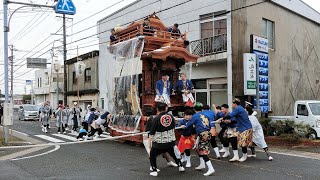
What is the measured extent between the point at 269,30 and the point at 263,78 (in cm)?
462

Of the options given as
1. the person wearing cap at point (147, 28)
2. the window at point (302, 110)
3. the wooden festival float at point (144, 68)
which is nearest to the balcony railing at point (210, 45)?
the window at point (302, 110)

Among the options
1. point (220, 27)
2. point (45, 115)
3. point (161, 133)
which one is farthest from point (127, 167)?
point (45, 115)

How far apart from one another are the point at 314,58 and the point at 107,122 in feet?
56.2

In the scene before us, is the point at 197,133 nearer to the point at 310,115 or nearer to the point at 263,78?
the point at 310,115

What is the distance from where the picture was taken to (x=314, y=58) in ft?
85.3

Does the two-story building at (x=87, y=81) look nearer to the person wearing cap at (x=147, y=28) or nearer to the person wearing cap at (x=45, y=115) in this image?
the person wearing cap at (x=45, y=115)

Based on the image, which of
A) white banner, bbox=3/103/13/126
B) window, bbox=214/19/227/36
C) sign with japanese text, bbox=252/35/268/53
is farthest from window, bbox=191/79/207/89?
white banner, bbox=3/103/13/126

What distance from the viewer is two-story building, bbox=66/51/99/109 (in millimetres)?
34281

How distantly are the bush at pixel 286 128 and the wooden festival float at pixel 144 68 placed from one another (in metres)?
3.78

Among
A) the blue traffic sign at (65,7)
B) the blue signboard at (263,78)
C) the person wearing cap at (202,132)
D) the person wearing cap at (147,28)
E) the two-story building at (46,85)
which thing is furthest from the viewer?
the two-story building at (46,85)

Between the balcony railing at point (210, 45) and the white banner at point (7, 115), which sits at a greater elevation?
the balcony railing at point (210, 45)

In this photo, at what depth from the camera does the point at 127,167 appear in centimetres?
960

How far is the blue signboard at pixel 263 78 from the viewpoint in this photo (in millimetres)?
17970

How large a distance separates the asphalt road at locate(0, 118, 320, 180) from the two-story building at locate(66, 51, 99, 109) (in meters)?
21.3
